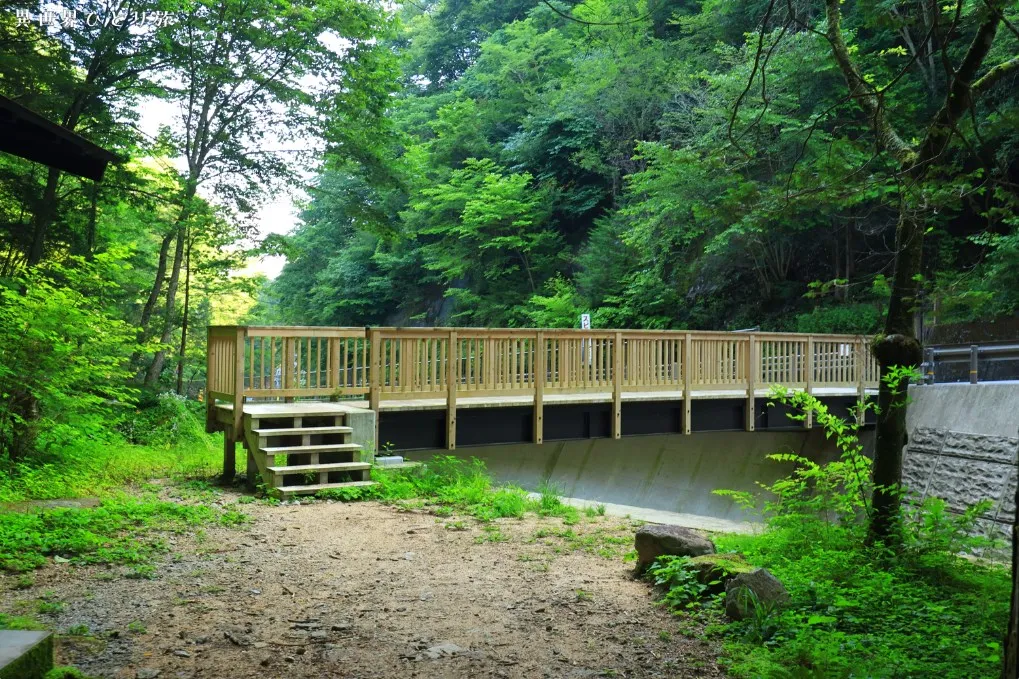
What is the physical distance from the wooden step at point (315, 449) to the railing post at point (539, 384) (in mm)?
2894

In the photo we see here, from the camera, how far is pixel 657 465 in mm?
14258

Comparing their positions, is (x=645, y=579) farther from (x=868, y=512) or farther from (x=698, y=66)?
(x=698, y=66)

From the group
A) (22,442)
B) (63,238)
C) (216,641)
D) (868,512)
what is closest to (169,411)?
(63,238)

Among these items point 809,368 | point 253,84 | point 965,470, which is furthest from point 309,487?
point 253,84

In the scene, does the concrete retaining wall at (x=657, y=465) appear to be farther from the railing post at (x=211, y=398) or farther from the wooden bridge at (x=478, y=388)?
the railing post at (x=211, y=398)

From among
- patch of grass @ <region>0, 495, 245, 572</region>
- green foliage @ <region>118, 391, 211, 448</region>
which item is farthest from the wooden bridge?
green foliage @ <region>118, 391, 211, 448</region>

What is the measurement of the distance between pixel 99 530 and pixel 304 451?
9.32ft

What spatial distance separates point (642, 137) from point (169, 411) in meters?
17.8

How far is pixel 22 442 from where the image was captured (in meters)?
8.95

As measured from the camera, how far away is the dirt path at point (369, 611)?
386 cm

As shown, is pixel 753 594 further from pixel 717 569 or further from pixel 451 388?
pixel 451 388

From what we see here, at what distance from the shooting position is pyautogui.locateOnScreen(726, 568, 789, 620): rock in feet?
15.0

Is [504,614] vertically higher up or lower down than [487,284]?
lower down

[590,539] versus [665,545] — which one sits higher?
[665,545]
